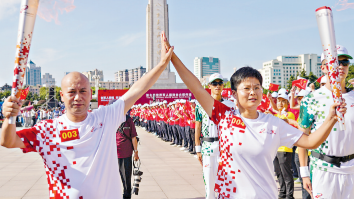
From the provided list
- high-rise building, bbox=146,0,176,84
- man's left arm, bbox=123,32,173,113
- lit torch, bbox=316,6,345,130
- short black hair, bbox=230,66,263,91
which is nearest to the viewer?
lit torch, bbox=316,6,345,130

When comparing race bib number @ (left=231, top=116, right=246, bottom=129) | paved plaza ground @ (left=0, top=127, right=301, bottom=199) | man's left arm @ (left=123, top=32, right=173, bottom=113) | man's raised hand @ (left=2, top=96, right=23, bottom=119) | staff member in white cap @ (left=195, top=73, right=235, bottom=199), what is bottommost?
paved plaza ground @ (left=0, top=127, right=301, bottom=199)

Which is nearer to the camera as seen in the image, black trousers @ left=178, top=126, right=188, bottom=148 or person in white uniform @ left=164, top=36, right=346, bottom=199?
person in white uniform @ left=164, top=36, right=346, bottom=199

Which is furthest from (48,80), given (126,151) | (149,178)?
(126,151)

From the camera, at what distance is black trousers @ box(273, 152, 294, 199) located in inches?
214

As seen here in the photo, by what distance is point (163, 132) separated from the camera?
54.9ft

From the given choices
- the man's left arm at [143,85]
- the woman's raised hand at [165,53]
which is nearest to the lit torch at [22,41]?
the man's left arm at [143,85]

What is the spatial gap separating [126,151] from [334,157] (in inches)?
124

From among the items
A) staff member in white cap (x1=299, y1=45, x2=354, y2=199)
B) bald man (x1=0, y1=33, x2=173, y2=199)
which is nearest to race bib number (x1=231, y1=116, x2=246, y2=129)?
bald man (x1=0, y1=33, x2=173, y2=199)

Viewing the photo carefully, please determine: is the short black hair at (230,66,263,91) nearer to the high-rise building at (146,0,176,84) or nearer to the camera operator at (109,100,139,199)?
the camera operator at (109,100,139,199)

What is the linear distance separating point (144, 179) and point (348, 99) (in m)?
5.04

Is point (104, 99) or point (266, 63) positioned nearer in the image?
point (104, 99)

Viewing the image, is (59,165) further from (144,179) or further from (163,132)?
(163,132)

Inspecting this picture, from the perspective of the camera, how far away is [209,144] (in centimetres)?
480

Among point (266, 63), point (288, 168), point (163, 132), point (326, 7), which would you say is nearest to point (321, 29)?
point (326, 7)
